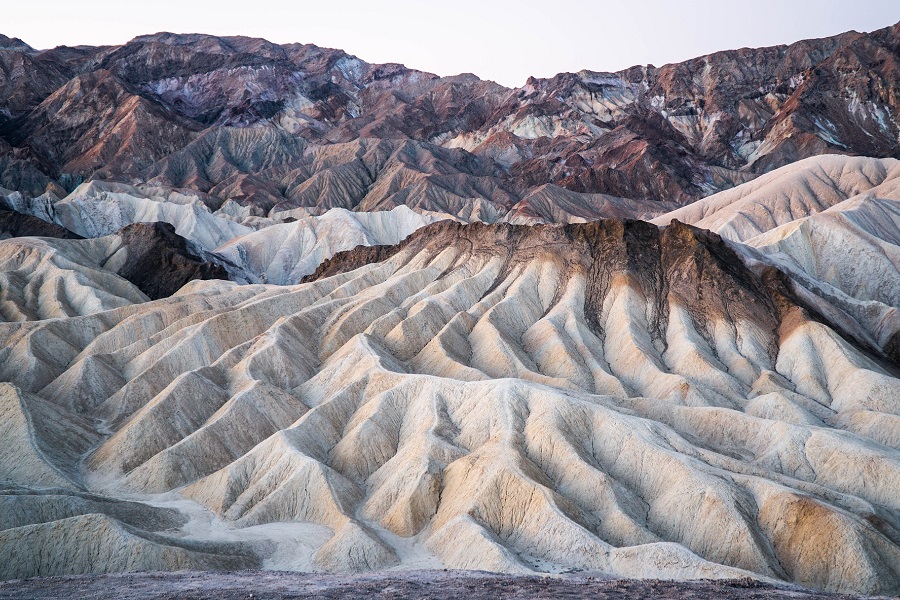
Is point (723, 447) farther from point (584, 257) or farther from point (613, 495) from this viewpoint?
point (584, 257)

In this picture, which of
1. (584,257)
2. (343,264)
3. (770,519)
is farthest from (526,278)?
(770,519)

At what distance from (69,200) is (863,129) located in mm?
166416

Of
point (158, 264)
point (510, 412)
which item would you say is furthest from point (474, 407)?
point (158, 264)

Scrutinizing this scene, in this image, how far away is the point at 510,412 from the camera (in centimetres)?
4797

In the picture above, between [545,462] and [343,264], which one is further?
[343,264]

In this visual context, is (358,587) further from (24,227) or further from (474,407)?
(24,227)

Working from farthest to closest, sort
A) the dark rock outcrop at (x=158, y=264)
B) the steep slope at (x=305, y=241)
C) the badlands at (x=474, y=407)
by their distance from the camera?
the steep slope at (x=305, y=241), the dark rock outcrop at (x=158, y=264), the badlands at (x=474, y=407)

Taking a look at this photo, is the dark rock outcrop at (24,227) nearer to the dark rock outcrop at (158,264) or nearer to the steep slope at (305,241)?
the dark rock outcrop at (158,264)

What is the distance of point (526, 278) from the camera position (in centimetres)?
7519

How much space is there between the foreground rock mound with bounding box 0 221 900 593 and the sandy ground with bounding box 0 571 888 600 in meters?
5.16

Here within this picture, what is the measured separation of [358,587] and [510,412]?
20982 millimetres

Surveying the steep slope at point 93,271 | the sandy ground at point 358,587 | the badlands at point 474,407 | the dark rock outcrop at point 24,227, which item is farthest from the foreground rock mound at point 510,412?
the dark rock outcrop at point 24,227

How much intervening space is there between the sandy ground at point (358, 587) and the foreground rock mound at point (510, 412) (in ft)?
16.9

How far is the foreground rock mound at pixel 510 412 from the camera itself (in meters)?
38.3
